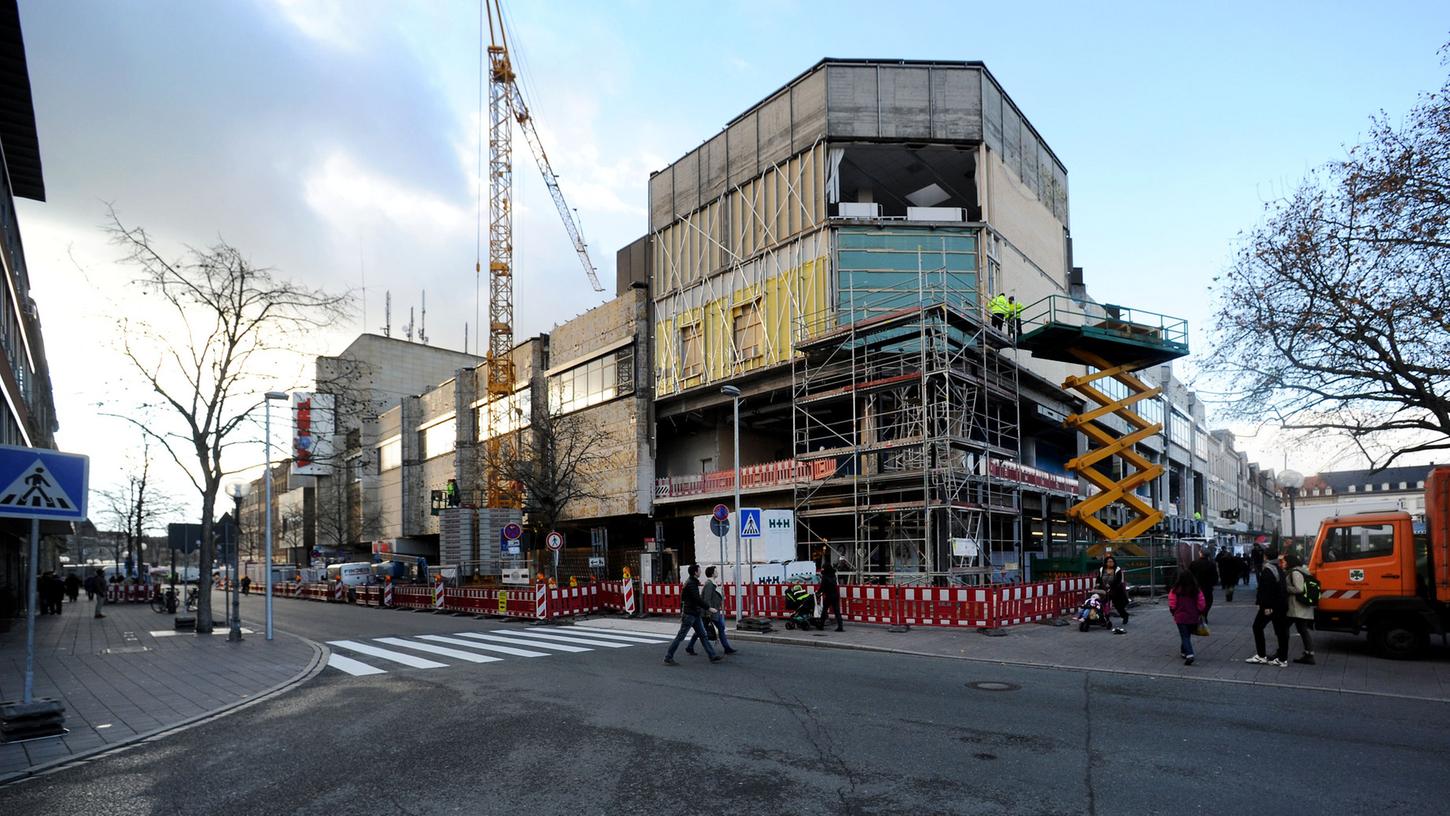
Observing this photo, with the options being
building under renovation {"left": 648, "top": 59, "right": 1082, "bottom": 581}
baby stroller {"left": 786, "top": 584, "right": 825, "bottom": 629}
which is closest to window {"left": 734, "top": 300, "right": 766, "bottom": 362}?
building under renovation {"left": 648, "top": 59, "right": 1082, "bottom": 581}

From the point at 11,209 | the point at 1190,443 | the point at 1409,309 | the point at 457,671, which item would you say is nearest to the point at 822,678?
the point at 457,671

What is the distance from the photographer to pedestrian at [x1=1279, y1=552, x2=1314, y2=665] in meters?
12.5

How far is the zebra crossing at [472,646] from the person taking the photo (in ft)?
48.9

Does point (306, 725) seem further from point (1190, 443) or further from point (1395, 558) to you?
point (1190, 443)

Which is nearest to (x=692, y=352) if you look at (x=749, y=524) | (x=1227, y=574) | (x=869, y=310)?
(x=869, y=310)

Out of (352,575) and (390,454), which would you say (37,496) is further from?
(390,454)

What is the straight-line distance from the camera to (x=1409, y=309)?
50.9 ft

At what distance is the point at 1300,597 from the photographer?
1263cm

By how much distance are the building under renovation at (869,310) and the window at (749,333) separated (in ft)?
0.30

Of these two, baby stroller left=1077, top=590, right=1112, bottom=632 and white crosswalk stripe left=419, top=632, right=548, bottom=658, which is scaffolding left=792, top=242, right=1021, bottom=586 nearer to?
baby stroller left=1077, top=590, right=1112, bottom=632

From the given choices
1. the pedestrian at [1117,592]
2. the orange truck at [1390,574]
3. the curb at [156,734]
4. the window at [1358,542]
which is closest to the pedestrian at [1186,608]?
the orange truck at [1390,574]

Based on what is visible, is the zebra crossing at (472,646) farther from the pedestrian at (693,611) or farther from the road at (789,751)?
the road at (789,751)

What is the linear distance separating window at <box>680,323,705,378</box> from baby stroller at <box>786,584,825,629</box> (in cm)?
1966

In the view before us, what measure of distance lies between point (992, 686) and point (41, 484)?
11163 mm
